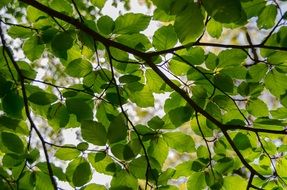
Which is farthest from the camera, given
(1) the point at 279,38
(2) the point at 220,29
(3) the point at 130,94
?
(3) the point at 130,94

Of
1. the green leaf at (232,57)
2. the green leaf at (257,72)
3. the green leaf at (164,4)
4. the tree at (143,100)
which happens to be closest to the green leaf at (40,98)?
the tree at (143,100)

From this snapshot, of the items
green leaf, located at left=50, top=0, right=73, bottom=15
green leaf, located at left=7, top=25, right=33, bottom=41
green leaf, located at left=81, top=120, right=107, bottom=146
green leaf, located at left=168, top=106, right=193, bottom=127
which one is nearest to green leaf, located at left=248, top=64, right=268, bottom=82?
green leaf, located at left=168, top=106, right=193, bottom=127

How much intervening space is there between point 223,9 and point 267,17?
0.58 metres

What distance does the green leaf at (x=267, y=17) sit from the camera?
1.24m

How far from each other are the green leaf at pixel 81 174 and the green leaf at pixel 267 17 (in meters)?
0.76

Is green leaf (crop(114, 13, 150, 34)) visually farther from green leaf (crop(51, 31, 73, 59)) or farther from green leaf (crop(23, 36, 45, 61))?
green leaf (crop(23, 36, 45, 61))

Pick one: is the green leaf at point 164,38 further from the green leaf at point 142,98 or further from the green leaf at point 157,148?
the green leaf at point 157,148

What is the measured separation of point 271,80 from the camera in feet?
4.39

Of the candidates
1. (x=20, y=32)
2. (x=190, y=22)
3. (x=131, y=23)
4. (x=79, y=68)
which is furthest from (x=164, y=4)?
(x=20, y=32)

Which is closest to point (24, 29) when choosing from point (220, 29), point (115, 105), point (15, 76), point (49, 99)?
point (15, 76)

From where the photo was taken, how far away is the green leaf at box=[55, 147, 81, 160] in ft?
4.13

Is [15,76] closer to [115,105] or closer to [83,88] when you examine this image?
[83,88]

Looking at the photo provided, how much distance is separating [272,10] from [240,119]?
0.41 m

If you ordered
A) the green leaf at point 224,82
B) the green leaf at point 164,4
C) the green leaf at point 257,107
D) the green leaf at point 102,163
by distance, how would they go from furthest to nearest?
1. the green leaf at point 257,107
2. the green leaf at point 224,82
3. the green leaf at point 102,163
4. the green leaf at point 164,4
